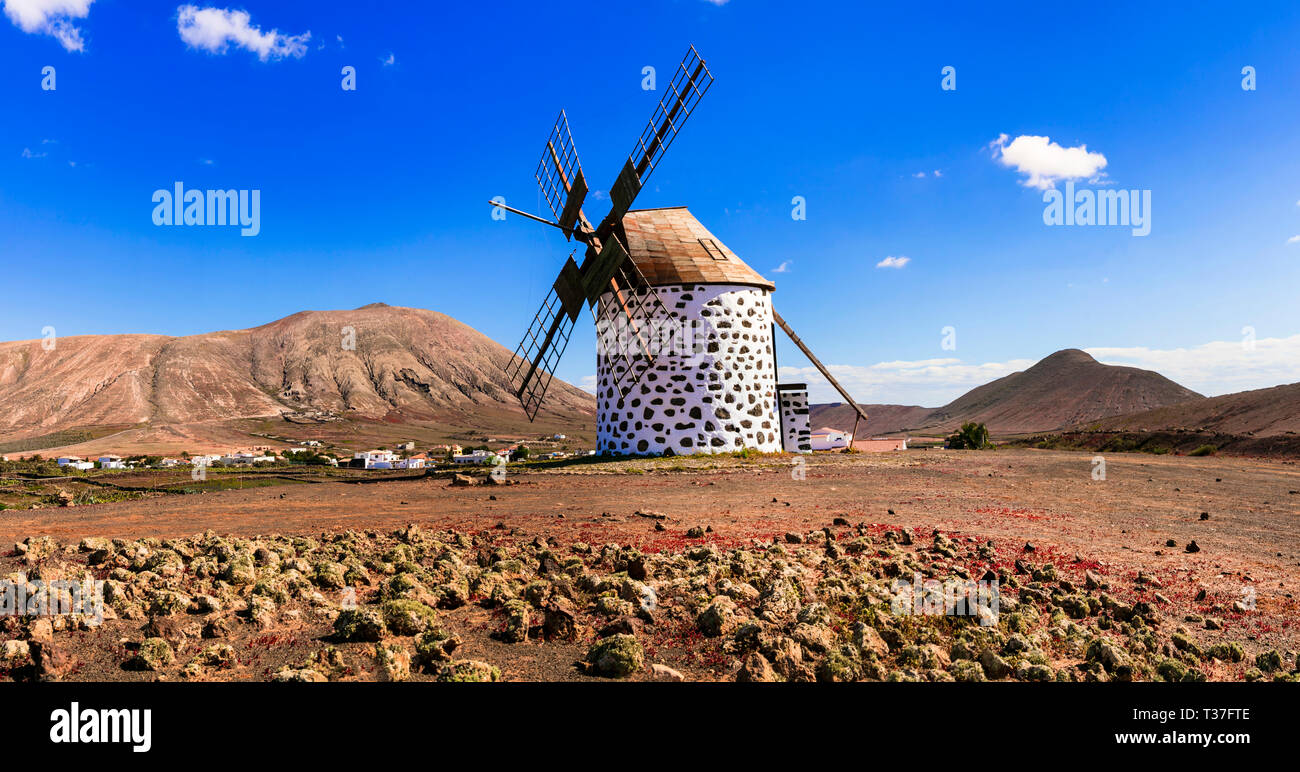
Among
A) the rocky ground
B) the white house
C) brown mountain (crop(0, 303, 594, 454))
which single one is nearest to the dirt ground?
the rocky ground

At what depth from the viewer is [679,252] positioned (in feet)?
90.7

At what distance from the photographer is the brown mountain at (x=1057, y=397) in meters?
127

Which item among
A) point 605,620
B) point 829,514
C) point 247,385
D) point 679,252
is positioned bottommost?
point 829,514

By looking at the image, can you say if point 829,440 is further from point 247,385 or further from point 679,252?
point 247,385

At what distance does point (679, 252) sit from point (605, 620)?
2317cm

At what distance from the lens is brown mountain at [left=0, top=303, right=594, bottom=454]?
11594 cm

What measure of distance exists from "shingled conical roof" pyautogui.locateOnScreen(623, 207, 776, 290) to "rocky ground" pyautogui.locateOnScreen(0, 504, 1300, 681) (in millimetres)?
19188

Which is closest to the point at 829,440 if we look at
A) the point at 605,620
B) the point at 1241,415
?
the point at 1241,415

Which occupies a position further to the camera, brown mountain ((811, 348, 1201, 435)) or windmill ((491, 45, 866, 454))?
brown mountain ((811, 348, 1201, 435))

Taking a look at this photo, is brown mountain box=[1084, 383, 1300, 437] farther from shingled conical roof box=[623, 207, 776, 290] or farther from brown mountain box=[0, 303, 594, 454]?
brown mountain box=[0, 303, 594, 454]

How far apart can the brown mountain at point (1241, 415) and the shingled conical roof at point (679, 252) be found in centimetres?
3291

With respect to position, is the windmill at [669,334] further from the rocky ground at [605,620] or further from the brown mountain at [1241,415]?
the brown mountain at [1241,415]

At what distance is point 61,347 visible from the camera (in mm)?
145375
